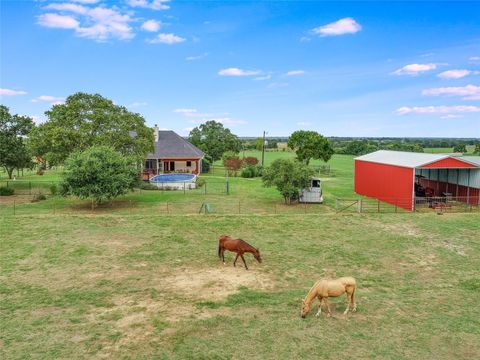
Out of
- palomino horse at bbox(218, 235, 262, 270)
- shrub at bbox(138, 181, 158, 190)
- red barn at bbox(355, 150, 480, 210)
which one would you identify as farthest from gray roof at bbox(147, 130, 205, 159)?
palomino horse at bbox(218, 235, 262, 270)

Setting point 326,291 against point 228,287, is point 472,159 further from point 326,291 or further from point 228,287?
point 228,287

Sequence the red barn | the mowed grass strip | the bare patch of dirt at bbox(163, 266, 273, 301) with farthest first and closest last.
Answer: the red barn
the bare patch of dirt at bbox(163, 266, 273, 301)
the mowed grass strip

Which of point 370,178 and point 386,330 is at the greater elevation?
point 370,178

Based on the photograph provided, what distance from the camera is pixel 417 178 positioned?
117 feet

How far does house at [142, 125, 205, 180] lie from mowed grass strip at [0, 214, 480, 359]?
994 inches

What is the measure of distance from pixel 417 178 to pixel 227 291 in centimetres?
2927

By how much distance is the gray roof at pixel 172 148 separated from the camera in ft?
152

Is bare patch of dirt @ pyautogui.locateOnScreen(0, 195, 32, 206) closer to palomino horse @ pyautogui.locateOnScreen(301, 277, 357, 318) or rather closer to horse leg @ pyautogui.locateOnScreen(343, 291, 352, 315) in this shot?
palomino horse @ pyautogui.locateOnScreen(301, 277, 357, 318)

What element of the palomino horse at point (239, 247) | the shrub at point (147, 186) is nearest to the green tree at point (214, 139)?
the shrub at point (147, 186)

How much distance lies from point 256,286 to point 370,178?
76.7 ft

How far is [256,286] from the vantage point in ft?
41.7

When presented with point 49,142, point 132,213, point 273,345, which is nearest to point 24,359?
point 273,345

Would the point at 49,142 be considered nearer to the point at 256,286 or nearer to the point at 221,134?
the point at 256,286

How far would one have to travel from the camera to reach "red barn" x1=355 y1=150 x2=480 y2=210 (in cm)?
2716
